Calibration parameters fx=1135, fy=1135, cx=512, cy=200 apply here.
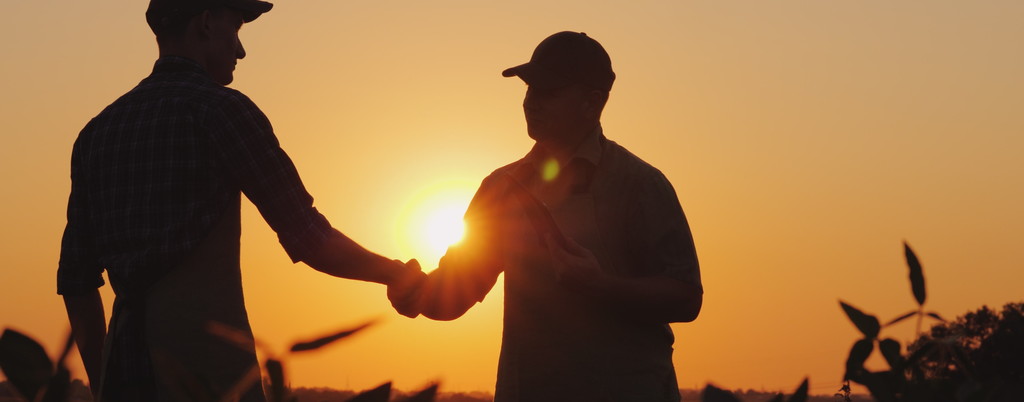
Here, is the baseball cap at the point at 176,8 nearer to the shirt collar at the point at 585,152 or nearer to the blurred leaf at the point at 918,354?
the shirt collar at the point at 585,152

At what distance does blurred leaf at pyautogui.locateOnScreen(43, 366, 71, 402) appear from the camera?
872 millimetres

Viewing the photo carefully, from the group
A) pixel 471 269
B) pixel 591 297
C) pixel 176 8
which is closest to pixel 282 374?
pixel 591 297

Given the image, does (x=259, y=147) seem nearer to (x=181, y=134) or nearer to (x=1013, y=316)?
(x=181, y=134)

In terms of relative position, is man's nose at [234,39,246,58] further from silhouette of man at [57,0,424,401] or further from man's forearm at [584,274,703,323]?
man's forearm at [584,274,703,323]

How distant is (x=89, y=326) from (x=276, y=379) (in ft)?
12.2

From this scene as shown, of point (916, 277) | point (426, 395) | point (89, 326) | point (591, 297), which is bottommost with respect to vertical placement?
point (426, 395)

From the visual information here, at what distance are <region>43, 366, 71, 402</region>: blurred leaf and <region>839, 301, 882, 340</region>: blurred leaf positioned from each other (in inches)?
33.9

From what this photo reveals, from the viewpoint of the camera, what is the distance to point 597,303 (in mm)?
4641

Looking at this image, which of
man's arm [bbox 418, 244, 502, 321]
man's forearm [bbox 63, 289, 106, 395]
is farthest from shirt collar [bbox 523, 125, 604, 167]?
man's forearm [bbox 63, 289, 106, 395]

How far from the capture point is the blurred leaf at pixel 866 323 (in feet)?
4.36

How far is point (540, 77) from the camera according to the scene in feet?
16.8

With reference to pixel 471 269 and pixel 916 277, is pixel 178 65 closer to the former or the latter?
pixel 471 269

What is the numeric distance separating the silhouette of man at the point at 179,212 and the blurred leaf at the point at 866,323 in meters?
2.65

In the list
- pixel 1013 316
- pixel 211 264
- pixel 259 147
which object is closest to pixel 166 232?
pixel 211 264
